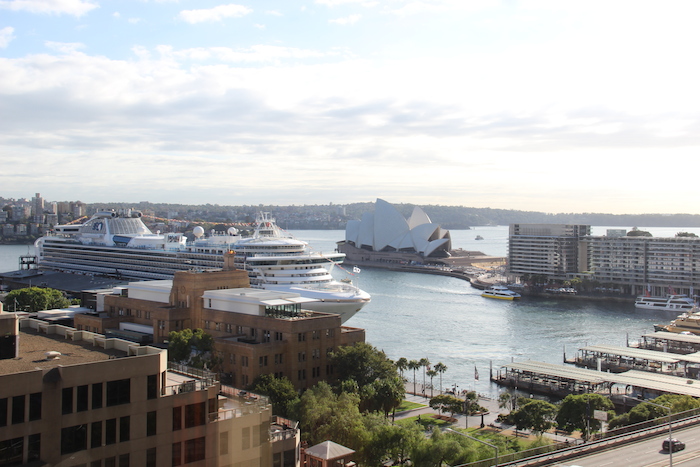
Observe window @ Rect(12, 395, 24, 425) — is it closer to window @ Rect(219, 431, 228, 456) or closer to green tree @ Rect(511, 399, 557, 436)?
window @ Rect(219, 431, 228, 456)

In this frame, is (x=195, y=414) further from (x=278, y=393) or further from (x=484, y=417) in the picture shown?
(x=484, y=417)

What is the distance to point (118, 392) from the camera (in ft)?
21.4

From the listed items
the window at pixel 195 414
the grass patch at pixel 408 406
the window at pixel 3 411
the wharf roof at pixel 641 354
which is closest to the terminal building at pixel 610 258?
the wharf roof at pixel 641 354

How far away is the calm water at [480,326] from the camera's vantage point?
25828mm

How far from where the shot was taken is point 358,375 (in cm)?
1708

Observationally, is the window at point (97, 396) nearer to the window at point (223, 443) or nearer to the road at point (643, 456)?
the window at point (223, 443)

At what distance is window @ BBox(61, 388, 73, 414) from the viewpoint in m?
6.16

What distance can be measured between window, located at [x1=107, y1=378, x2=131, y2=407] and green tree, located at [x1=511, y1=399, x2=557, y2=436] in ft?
39.2

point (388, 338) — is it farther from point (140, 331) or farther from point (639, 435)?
point (639, 435)

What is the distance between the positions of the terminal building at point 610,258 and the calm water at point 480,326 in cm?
573

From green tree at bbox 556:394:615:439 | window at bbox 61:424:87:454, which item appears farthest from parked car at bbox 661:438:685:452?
window at bbox 61:424:87:454

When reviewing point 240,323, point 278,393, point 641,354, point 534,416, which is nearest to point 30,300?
point 240,323

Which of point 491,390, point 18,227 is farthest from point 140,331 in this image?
point 18,227

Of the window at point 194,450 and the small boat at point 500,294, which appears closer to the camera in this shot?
the window at point 194,450
